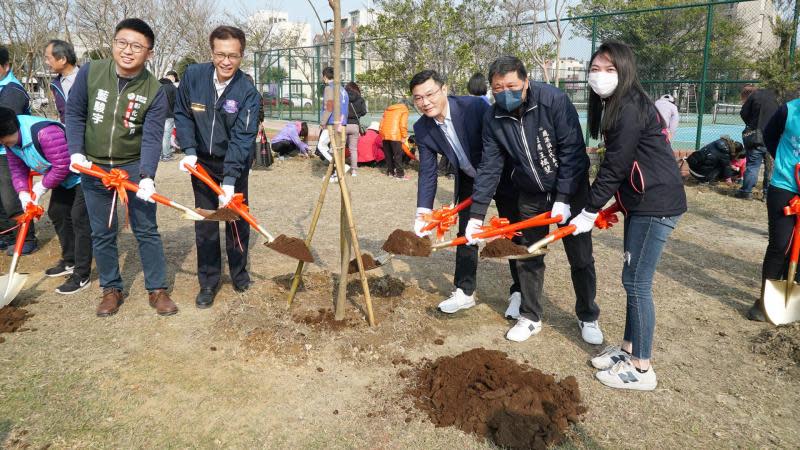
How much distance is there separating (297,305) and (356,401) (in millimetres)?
1174

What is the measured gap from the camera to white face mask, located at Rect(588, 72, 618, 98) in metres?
2.75

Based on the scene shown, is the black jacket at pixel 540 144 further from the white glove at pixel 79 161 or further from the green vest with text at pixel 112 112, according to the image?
the white glove at pixel 79 161

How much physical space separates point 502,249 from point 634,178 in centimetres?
82

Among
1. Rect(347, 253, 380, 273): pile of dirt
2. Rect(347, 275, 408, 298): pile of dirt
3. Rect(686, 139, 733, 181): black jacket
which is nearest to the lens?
Rect(347, 253, 380, 273): pile of dirt

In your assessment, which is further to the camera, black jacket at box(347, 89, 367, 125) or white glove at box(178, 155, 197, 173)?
black jacket at box(347, 89, 367, 125)

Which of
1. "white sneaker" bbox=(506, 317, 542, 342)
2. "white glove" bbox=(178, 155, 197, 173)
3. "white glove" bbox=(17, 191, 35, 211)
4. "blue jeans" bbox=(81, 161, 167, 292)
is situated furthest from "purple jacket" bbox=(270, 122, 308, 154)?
"white sneaker" bbox=(506, 317, 542, 342)

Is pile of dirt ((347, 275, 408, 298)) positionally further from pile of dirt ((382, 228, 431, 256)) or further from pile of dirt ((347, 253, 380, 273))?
pile of dirt ((382, 228, 431, 256))

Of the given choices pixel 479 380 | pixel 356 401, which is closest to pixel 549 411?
pixel 479 380

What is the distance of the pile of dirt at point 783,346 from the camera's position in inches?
131

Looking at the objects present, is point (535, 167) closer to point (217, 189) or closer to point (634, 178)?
point (634, 178)

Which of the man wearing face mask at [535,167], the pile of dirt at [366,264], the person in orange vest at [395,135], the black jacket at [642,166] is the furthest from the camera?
the person in orange vest at [395,135]

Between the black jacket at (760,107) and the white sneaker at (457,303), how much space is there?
5866 mm

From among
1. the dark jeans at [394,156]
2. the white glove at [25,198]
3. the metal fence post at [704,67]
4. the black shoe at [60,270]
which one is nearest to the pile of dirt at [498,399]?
the white glove at [25,198]

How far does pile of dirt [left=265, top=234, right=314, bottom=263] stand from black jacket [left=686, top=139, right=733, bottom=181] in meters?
7.49
